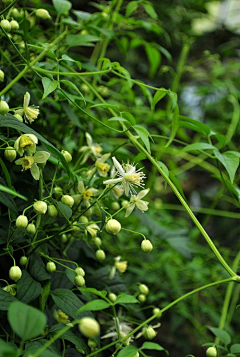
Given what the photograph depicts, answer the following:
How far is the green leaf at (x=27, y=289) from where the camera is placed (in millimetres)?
478

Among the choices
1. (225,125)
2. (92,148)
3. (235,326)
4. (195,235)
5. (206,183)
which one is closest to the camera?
(92,148)

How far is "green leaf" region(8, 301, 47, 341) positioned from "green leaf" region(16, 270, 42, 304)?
0.52 ft

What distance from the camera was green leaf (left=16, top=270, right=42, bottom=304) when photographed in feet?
1.57

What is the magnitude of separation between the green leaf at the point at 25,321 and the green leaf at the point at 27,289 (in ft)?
0.52

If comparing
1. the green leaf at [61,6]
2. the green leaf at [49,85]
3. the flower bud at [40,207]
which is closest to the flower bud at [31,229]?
the flower bud at [40,207]

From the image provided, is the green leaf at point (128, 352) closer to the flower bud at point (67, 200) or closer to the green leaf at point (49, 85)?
the flower bud at point (67, 200)

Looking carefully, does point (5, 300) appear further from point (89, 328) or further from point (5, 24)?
point (5, 24)

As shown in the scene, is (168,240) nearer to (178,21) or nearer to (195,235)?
(195,235)

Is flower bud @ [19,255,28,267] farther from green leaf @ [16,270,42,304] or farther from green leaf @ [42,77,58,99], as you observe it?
green leaf @ [42,77,58,99]

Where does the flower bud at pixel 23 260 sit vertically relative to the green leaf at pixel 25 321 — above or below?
below

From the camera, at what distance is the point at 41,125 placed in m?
0.72

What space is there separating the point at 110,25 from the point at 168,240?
52 centimetres

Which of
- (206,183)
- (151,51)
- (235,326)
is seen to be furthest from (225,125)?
(235,326)

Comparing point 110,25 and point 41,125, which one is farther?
point 110,25
